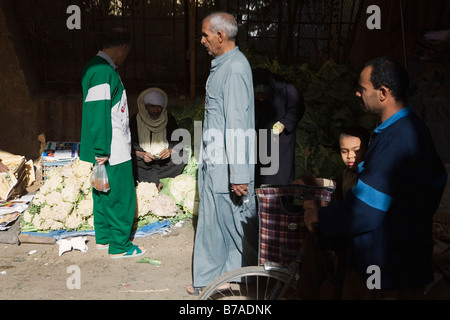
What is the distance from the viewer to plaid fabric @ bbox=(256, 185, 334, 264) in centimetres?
311

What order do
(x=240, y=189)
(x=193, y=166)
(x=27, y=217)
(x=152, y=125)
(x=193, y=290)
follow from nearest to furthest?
1. (x=240, y=189)
2. (x=193, y=290)
3. (x=27, y=217)
4. (x=152, y=125)
5. (x=193, y=166)

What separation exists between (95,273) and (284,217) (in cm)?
216

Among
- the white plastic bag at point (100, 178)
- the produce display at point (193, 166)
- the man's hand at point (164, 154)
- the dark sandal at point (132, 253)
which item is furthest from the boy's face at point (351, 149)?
the man's hand at point (164, 154)

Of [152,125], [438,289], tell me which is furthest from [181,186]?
[438,289]

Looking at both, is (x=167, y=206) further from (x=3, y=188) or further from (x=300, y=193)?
(x=300, y=193)

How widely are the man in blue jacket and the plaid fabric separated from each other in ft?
2.11

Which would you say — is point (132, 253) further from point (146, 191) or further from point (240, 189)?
point (240, 189)

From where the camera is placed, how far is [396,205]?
7.55ft

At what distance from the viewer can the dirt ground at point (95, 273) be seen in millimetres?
4137

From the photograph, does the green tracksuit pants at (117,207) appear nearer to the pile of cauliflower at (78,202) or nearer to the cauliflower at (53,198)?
the pile of cauliflower at (78,202)

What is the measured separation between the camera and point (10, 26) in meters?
6.91

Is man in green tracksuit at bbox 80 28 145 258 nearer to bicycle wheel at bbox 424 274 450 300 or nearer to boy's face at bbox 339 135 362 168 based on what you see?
boy's face at bbox 339 135 362 168

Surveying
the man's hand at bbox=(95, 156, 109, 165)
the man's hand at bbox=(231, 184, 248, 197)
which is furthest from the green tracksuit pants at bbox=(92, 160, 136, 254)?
the man's hand at bbox=(231, 184, 248, 197)
